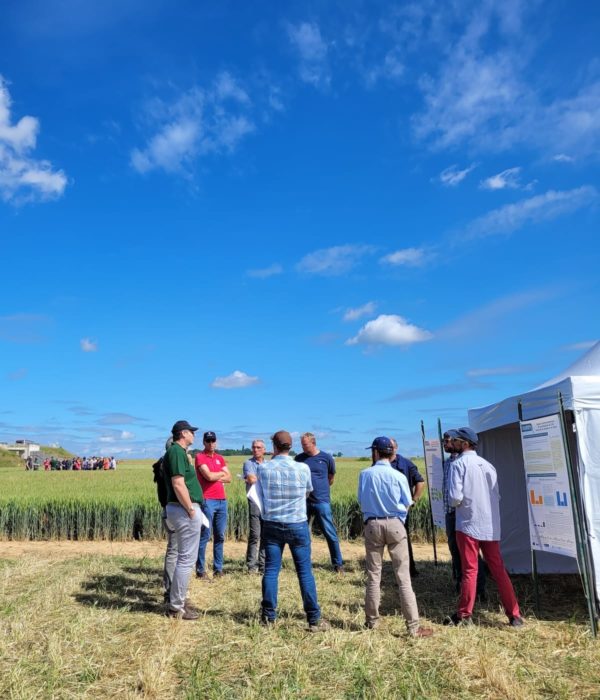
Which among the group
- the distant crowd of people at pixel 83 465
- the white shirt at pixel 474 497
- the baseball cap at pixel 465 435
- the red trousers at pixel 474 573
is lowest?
the red trousers at pixel 474 573

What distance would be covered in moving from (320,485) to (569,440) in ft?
10.8

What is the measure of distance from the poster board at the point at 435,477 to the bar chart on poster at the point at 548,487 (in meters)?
2.53

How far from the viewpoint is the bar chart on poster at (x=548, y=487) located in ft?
17.9

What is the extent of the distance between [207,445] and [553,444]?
4.34 metres

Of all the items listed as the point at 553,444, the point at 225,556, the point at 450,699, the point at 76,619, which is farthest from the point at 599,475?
the point at 225,556

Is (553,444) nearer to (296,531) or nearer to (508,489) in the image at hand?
(296,531)

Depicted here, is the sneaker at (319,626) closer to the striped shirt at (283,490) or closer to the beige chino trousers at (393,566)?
the beige chino trousers at (393,566)

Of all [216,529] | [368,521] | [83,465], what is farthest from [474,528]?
[83,465]

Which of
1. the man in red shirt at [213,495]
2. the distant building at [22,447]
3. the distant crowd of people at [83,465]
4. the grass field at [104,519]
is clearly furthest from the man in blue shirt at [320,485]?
the distant building at [22,447]

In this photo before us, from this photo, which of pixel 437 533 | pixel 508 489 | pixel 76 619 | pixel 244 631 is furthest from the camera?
pixel 437 533

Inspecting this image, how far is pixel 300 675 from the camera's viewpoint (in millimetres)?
4281

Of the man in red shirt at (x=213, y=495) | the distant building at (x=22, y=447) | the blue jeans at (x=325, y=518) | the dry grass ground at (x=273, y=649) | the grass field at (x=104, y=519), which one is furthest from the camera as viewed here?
the distant building at (x=22, y=447)

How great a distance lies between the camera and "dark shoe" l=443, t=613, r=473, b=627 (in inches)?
216

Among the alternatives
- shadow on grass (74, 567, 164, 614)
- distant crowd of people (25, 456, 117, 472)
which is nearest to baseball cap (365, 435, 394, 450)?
shadow on grass (74, 567, 164, 614)
